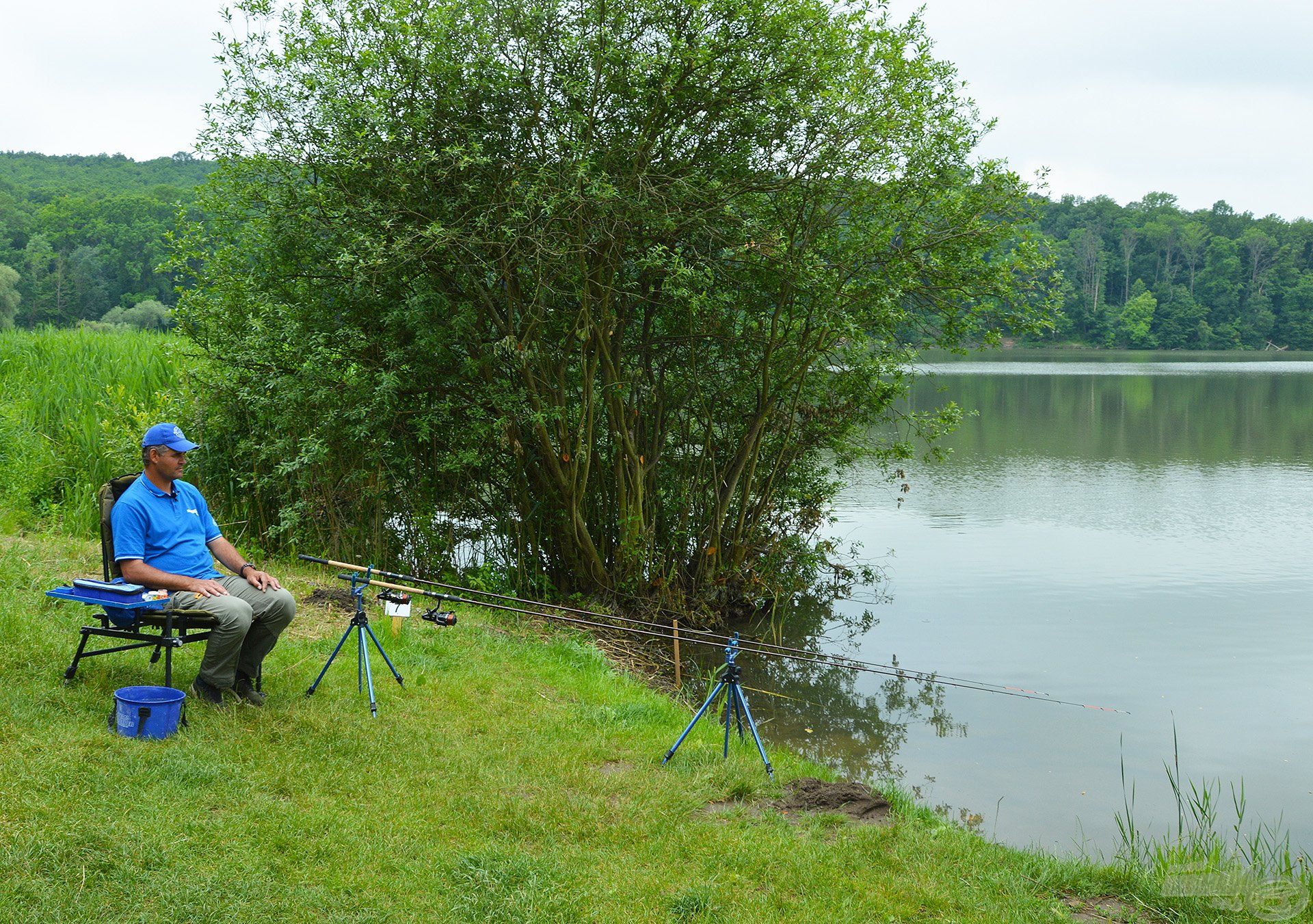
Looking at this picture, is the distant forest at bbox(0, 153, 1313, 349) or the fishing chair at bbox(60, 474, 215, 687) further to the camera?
the distant forest at bbox(0, 153, 1313, 349)

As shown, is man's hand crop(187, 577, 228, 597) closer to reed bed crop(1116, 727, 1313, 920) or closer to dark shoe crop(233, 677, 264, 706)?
dark shoe crop(233, 677, 264, 706)

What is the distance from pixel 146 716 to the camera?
4520mm

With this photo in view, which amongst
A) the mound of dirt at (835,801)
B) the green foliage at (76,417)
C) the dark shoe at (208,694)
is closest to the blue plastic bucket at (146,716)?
the dark shoe at (208,694)

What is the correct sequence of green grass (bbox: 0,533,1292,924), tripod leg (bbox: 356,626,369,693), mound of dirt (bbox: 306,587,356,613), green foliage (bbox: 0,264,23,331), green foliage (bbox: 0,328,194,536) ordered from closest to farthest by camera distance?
green grass (bbox: 0,533,1292,924), tripod leg (bbox: 356,626,369,693), mound of dirt (bbox: 306,587,356,613), green foliage (bbox: 0,328,194,536), green foliage (bbox: 0,264,23,331)

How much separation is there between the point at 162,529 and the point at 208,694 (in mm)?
815

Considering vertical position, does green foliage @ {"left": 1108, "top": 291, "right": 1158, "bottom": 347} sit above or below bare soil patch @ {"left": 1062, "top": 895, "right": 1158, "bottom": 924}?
above

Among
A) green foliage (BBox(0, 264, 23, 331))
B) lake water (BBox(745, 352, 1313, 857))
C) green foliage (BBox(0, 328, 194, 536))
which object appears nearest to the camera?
lake water (BBox(745, 352, 1313, 857))

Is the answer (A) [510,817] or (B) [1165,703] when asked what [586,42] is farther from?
(B) [1165,703]

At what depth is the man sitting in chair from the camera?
16.3 ft

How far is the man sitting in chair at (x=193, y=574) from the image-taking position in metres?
4.95

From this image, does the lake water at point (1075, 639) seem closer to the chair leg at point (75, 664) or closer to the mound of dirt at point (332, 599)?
the mound of dirt at point (332, 599)

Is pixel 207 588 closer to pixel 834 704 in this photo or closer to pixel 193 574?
pixel 193 574

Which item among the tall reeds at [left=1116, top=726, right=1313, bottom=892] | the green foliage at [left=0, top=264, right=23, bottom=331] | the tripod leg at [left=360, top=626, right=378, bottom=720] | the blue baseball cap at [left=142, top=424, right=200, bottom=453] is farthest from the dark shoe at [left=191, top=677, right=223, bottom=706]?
the green foliage at [left=0, top=264, right=23, bottom=331]

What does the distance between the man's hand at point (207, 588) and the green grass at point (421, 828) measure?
55 cm
